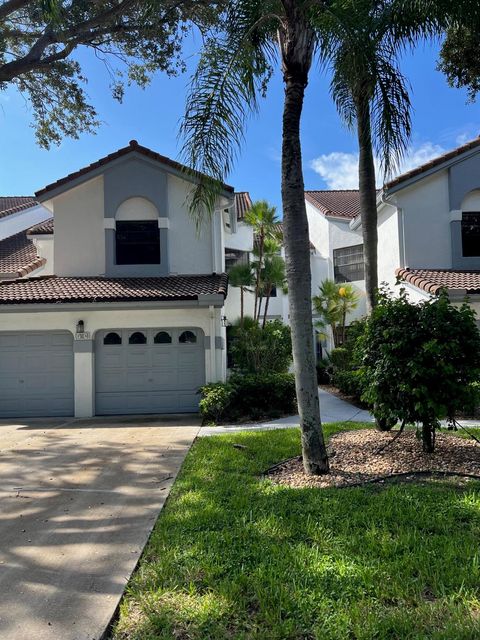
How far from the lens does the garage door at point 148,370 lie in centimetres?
1280

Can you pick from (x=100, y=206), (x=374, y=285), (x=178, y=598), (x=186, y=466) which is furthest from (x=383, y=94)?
(x=100, y=206)

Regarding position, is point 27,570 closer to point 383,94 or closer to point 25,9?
point 383,94

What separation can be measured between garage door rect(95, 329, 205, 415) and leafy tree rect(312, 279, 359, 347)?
7653 millimetres

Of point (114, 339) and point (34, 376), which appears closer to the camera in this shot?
point (34, 376)

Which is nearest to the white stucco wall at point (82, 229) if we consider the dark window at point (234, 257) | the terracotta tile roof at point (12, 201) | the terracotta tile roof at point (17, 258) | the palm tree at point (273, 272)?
the terracotta tile roof at point (17, 258)

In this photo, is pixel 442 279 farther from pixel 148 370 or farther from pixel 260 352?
pixel 148 370

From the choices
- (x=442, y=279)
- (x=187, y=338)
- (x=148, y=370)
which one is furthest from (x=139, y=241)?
(x=442, y=279)

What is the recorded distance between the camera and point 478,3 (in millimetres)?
6469

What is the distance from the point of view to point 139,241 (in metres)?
14.2

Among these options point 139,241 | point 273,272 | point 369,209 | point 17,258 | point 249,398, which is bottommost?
point 249,398

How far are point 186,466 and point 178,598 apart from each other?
3759 millimetres

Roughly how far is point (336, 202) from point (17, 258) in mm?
15529

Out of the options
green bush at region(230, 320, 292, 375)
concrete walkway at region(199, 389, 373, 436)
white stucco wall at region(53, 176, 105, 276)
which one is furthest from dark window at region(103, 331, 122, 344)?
concrete walkway at region(199, 389, 373, 436)

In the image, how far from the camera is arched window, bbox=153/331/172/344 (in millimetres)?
12953
